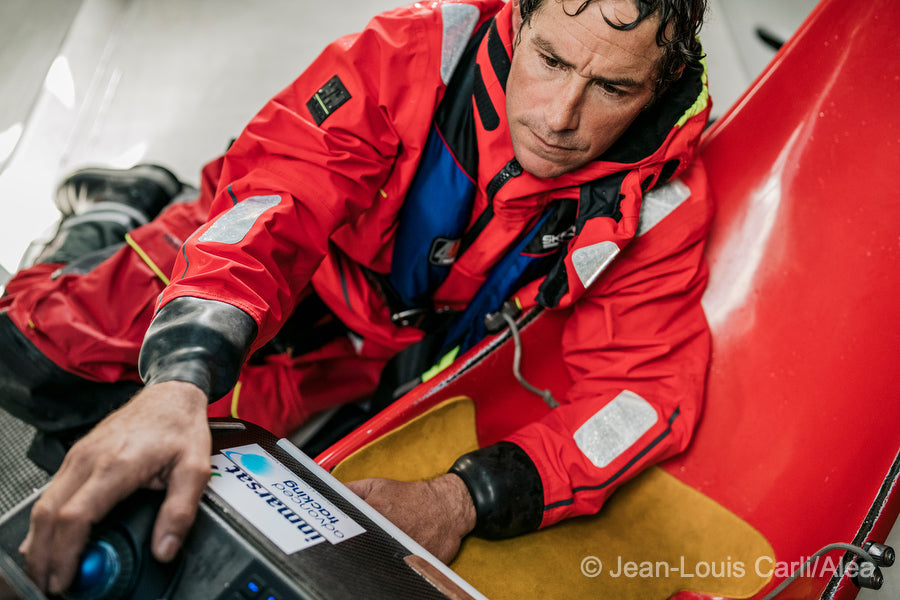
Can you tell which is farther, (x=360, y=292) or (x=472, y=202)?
(x=360, y=292)

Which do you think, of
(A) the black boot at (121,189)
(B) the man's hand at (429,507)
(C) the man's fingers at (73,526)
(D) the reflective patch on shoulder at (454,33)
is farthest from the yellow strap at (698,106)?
(A) the black boot at (121,189)

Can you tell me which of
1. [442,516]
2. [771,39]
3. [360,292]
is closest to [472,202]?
[360,292]

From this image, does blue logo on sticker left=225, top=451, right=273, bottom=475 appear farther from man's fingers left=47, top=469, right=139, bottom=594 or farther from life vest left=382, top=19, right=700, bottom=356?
life vest left=382, top=19, right=700, bottom=356

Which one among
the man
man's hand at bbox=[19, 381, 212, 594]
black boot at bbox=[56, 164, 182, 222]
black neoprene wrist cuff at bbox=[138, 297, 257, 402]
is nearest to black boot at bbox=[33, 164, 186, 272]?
black boot at bbox=[56, 164, 182, 222]

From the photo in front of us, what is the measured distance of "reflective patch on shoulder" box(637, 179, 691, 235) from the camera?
3.16 ft

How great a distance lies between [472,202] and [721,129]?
19.9 inches

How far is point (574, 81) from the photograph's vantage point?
0.77 meters

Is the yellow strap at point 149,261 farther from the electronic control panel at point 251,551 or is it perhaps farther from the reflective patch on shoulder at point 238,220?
the electronic control panel at point 251,551

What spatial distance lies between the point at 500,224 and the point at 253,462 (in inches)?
20.1

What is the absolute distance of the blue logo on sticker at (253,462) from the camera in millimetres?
576

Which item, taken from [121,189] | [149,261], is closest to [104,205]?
[121,189]

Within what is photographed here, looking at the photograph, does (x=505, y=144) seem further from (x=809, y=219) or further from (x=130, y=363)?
(x=130, y=363)

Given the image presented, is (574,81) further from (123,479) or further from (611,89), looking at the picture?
(123,479)

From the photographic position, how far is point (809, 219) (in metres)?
1.08
